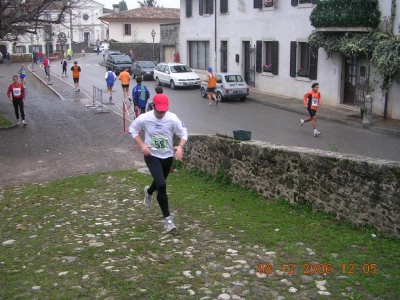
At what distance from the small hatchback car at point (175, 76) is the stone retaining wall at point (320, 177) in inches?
886

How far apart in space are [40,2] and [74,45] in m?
65.0

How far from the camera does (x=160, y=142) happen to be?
255 inches

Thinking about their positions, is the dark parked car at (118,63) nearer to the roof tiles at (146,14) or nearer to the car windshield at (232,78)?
the car windshield at (232,78)

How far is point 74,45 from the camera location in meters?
79.1

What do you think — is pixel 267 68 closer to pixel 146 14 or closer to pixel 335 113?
pixel 335 113

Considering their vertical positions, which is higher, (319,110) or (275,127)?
(319,110)

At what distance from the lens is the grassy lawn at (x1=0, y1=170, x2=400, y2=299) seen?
15.6 feet

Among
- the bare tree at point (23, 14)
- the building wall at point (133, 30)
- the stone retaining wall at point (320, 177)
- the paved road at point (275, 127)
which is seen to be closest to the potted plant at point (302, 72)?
the paved road at point (275, 127)

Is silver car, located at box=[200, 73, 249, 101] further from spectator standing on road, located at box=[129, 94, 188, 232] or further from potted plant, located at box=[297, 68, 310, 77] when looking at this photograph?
spectator standing on road, located at box=[129, 94, 188, 232]

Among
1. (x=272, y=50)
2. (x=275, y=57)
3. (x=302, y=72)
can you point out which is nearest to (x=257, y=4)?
(x=272, y=50)

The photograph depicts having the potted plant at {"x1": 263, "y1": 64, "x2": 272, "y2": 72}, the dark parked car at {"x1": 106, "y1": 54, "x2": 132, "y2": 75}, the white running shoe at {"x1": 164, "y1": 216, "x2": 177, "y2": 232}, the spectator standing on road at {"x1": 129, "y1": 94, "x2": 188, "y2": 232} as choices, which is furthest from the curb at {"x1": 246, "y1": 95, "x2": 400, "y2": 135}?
the dark parked car at {"x1": 106, "y1": 54, "x2": 132, "y2": 75}
